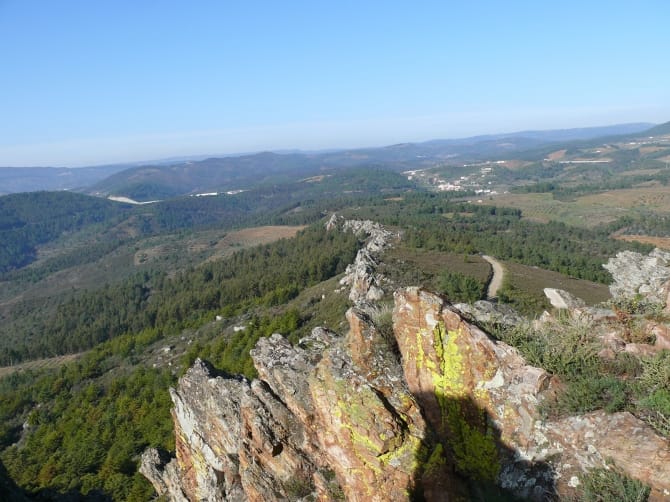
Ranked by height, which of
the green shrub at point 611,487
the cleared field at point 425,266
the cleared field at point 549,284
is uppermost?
the green shrub at point 611,487

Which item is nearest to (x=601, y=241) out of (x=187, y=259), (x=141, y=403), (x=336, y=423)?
(x=141, y=403)

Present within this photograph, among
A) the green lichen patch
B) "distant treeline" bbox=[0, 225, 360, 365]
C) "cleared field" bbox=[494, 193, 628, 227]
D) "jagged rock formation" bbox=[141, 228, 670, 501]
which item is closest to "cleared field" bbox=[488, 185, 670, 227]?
"cleared field" bbox=[494, 193, 628, 227]

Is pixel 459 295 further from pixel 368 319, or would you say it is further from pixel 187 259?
pixel 187 259

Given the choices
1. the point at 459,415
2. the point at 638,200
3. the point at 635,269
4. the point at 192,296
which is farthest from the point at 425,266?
the point at 638,200

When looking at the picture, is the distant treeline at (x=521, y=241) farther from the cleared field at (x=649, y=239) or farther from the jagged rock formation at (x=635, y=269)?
the cleared field at (x=649, y=239)

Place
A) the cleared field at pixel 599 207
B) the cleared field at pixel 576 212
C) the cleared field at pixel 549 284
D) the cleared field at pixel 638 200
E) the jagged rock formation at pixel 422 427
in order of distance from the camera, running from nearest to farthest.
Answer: the jagged rock formation at pixel 422 427 < the cleared field at pixel 549 284 < the cleared field at pixel 576 212 < the cleared field at pixel 599 207 < the cleared field at pixel 638 200

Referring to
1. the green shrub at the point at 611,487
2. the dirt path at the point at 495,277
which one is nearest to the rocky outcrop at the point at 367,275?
the dirt path at the point at 495,277
